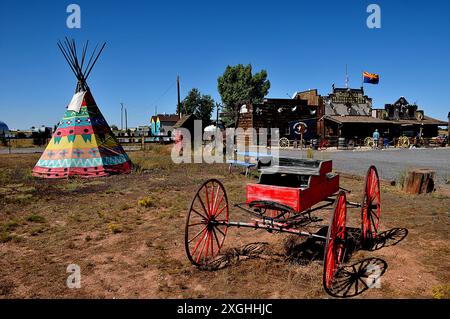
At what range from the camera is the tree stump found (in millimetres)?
8477

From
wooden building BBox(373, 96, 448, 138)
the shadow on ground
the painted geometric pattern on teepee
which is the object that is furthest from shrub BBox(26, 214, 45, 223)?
wooden building BBox(373, 96, 448, 138)

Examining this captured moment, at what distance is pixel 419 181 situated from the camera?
8.52m

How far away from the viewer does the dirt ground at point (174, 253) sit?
3.72 meters

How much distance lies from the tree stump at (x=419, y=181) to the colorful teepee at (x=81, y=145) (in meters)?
11.0

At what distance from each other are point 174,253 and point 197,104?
6462 centimetres

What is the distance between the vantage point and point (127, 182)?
1155 centimetres

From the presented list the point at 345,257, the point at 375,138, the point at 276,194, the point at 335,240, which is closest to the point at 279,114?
the point at 375,138

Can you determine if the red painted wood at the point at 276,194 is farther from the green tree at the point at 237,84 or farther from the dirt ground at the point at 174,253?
the green tree at the point at 237,84

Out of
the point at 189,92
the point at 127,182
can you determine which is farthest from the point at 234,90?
the point at 127,182

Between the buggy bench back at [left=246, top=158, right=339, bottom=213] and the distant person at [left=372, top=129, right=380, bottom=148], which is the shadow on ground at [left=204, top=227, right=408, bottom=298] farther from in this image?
the distant person at [left=372, top=129, right=380, bottom=148]

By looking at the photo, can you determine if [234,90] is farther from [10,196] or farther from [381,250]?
[381,250]

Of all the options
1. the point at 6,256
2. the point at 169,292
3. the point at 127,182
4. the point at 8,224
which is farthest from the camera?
the point at 127,182

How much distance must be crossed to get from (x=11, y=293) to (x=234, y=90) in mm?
54693

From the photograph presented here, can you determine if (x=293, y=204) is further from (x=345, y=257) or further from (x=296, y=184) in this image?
(x=345, y=257)
